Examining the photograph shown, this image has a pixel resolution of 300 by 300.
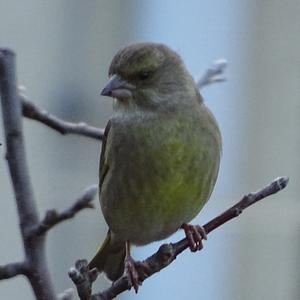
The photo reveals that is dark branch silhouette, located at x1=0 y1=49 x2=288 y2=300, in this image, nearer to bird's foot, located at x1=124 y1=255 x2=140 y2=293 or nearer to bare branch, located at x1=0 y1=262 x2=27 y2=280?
bare branch, located at x1=0 y1=262 x2=27 y2=280

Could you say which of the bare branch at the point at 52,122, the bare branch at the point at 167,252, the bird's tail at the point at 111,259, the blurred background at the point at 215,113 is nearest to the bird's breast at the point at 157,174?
the bird's tail at the point at 111,259

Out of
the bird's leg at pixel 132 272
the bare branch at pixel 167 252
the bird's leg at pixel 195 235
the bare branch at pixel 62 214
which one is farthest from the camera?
the bird's leg at pixel 195 235

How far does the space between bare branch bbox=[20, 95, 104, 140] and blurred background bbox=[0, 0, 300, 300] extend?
5.29 meters

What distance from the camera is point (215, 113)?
9.34 meters

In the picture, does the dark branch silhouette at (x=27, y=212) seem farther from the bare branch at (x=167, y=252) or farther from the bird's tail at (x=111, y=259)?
the bird's tail at (x=111, y=259)

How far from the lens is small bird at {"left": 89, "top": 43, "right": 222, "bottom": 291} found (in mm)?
4207

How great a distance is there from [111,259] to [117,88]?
64 cm

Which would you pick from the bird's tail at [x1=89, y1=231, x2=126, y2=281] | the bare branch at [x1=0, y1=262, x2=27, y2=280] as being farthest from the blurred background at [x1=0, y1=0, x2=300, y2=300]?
the bare branch at [x1=0, y1=262, x2=27, y2=280]

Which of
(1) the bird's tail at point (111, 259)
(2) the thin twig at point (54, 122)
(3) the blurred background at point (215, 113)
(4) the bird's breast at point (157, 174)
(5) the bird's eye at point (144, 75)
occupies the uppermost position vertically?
(2) the thin twig at point (54, 122)

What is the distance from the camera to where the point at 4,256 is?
8.79 metres

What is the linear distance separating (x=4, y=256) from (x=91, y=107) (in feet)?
4.18

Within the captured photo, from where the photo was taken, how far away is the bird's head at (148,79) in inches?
163

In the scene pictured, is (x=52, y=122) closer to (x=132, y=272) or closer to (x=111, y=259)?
(x=132, y=272)

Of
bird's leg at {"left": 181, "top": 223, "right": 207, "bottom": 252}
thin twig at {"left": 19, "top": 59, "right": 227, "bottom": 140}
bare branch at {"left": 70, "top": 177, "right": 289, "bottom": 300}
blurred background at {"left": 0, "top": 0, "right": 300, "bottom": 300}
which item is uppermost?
thin twig at {"left": 19, "top": 59, "right": 227, "bottom": 140}
